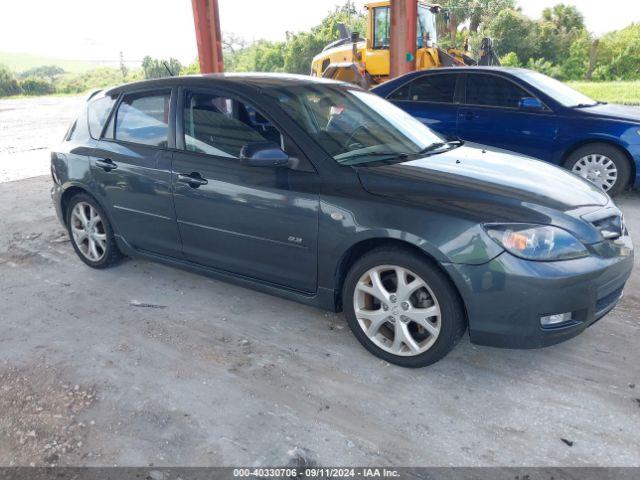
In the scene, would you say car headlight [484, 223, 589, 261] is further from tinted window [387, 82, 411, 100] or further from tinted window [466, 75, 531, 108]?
tinted window [387, 82, 411, 100]

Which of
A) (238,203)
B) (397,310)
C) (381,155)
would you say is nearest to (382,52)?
(381,155)

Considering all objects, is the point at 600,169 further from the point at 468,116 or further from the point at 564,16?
the point at 564,16

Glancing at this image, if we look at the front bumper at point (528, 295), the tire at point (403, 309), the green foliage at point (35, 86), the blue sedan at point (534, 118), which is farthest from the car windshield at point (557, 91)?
the green foliage at point (35, 86)

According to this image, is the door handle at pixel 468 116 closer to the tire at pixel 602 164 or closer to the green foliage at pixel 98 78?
the tire at pixel 602 164

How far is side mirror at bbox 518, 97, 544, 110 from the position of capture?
6.36m

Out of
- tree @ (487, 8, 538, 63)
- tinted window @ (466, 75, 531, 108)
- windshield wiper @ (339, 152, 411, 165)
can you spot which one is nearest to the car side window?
windshield wiper @ (339, 152, 411, 165)

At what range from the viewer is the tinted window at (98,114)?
4.36 meters

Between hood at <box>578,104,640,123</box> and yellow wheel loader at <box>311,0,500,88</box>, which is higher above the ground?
yellow wheel loader at <box>311,0,500,88</box>

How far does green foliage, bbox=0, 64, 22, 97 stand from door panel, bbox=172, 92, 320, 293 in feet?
166

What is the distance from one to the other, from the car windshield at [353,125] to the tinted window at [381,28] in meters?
8.47

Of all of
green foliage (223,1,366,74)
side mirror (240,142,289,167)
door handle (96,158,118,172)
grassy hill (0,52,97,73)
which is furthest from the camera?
grassy hill (0,52,97,73)

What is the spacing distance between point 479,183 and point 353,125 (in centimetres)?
105

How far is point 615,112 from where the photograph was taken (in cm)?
644

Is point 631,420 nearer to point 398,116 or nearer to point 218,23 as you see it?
point 398,116
